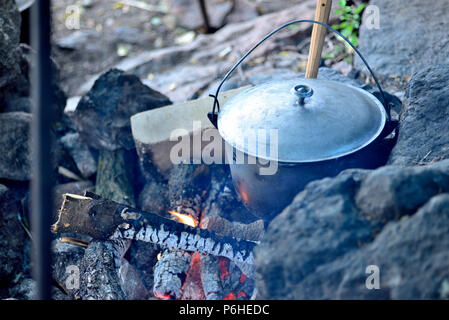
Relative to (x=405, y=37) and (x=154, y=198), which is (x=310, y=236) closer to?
(x=154, y=198)

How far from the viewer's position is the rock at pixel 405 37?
3443mm

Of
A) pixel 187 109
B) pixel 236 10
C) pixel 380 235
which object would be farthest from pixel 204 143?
pixel 236 10

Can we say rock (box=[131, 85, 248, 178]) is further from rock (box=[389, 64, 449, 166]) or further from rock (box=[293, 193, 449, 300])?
rock (box=[293, 193, 449, 300])

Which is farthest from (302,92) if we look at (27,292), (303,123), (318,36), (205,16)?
(205,16)

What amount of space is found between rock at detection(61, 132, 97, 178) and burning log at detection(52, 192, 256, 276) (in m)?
1.06

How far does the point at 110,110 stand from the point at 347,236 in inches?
88.0

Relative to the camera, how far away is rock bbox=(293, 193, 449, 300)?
147 cm

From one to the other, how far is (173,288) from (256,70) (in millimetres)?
2835

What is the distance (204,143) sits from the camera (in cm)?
296

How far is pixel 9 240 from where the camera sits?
8.87 ft

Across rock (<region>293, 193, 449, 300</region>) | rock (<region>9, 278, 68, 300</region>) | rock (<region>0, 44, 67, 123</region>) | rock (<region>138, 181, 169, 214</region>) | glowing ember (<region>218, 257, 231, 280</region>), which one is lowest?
rock (<region>9, 278, 68, 300</region>)

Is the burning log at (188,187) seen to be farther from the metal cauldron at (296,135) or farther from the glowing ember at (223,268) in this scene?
the metal cauldron at (296,135)

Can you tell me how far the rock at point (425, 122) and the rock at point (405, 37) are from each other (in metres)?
1.08

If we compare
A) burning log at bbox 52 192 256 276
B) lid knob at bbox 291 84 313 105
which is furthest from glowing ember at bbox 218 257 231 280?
lid knob at bbox 291 84 313 105
